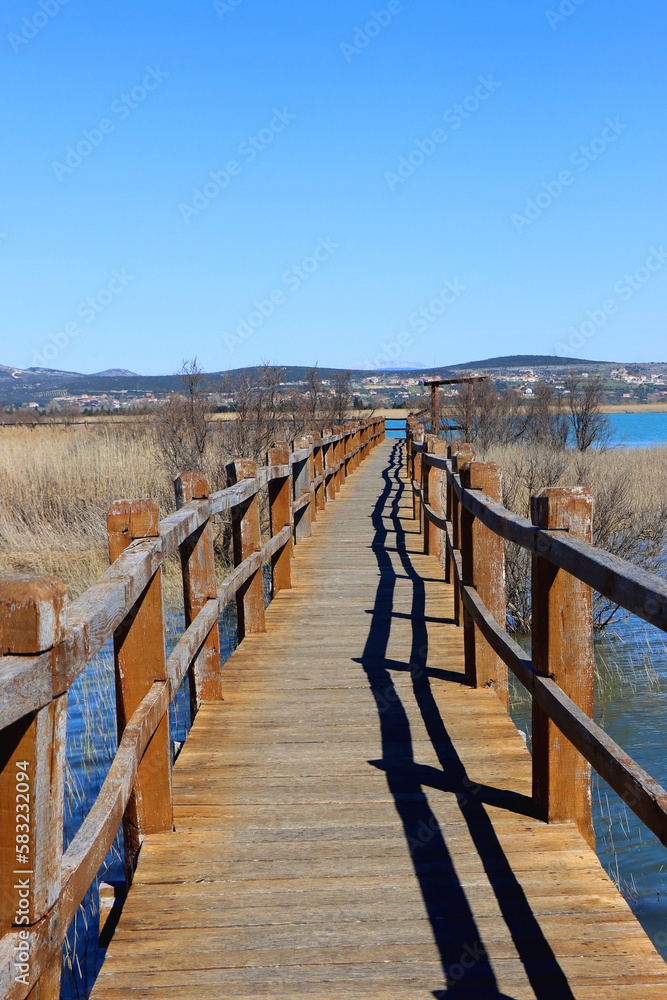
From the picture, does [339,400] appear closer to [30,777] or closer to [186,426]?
[186,426]

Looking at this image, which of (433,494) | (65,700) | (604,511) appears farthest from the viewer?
(604,511)

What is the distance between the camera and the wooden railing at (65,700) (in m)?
1.76

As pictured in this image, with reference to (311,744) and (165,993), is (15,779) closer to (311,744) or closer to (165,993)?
(165,993)

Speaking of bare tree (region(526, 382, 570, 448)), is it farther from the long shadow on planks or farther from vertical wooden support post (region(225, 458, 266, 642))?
the long shadow on planks

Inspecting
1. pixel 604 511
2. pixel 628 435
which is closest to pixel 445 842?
pixel 604 511

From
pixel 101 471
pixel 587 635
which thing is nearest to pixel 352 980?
pixel 587 635

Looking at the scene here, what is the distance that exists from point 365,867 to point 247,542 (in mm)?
3363

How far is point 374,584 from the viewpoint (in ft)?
27.9

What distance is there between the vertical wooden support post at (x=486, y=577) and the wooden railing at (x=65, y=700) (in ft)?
4.54

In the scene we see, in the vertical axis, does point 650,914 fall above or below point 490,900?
below

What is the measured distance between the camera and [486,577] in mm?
5273

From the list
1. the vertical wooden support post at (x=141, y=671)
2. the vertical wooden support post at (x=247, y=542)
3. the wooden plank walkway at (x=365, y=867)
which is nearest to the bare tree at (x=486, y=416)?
the vertical wooden support post at (x=247, y=542)

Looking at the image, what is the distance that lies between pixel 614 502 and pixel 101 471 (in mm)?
9109

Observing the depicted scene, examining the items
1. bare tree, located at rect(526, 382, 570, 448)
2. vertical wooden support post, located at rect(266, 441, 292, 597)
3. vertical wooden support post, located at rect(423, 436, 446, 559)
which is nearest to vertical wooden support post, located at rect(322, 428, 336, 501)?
vertical wooden support post, located at rect(423, 436, 446, 559)
